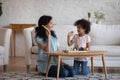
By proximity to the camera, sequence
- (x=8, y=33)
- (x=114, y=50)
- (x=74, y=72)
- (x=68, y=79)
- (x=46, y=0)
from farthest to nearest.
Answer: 1. (x=46, y=0)
2. (x=8, y=33)
3. (x=114, y=50)
4. (x=74, y=72)
5. (x=68, y=79)

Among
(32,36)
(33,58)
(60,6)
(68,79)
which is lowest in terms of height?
(68,79)

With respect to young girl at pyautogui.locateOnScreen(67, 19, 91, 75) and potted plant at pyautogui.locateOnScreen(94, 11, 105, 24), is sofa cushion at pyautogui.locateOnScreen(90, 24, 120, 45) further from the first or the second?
potted plant at pyautogui.locateOnScreen(94, 11, 105, 24)

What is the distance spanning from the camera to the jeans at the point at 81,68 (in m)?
4.11

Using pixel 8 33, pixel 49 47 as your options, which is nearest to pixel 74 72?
pixel 49 47

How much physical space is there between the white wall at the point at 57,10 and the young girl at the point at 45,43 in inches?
116

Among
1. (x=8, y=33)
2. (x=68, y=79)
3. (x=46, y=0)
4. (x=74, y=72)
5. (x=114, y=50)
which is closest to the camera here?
(x=68, y=79)

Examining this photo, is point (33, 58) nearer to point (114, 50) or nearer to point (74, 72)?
point (74, 72)

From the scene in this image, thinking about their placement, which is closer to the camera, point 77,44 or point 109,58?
point 77,44

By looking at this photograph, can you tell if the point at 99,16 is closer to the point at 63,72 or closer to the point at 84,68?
the point at 84,68

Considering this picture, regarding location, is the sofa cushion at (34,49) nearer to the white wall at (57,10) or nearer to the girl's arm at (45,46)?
the girl's arm at (45,46)

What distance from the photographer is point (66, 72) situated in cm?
390

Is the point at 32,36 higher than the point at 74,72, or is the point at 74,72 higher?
the point at 32,36

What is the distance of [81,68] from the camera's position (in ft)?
13.6

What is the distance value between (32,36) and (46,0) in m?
2.47
